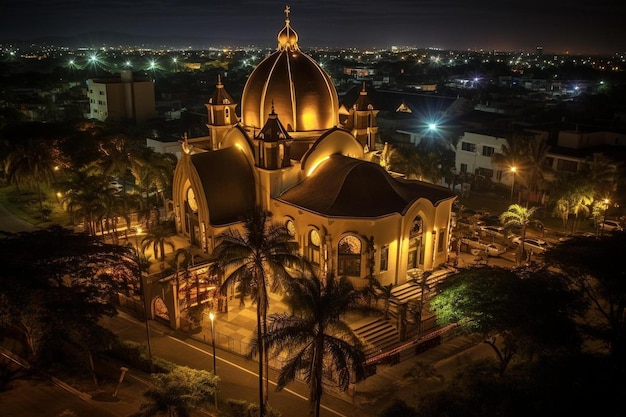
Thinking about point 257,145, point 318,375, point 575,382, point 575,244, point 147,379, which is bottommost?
point 147,379

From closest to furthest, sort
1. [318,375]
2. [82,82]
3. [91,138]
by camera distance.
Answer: [318,375]
[91,138]
[82,82]

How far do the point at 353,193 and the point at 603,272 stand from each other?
16003mm

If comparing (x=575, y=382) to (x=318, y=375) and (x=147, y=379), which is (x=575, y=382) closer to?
(x=318, y=375)

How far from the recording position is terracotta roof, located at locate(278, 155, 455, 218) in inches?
1416

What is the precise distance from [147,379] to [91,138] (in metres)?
44.7

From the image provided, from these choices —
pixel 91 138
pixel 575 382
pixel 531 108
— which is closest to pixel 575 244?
pixel 575 382

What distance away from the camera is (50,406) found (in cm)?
2598

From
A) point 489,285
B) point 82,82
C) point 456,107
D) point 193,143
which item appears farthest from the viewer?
point 82,82

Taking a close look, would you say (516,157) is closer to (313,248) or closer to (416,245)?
(416,245)

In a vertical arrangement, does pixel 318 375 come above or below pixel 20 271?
below

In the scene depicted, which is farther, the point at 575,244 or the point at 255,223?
the point at 575,244

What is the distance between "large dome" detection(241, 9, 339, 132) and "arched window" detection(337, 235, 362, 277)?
32.7 ft

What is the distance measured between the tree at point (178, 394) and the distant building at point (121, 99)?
84890 mm

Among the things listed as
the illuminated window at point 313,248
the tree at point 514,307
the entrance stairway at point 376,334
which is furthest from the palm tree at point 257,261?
the illuminated window at point 313,248
